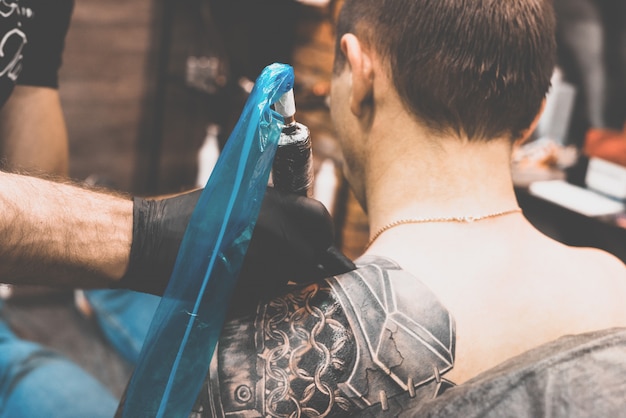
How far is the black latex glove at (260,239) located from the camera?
3.27 ft

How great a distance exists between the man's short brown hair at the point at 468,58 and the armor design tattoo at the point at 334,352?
0.36 meters

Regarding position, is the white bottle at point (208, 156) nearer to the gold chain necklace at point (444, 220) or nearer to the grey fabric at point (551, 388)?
the gold chain necklace at point (444, 220)

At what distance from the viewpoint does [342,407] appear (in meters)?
0.96

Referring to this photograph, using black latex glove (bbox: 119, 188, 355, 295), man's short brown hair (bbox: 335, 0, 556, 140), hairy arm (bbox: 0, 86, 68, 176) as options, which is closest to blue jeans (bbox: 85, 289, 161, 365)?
hairy arm (bbox: 0, 86, 68, 176)

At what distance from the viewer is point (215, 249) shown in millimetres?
915

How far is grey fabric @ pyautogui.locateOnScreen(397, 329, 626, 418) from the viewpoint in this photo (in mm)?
866

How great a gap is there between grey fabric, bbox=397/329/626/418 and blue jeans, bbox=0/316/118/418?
3.33 feet

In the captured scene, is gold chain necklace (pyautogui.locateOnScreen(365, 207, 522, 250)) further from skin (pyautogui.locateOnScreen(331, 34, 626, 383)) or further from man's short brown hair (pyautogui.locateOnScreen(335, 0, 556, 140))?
man's short brown hair (pyautogui.locateOnScreen(335, 0, 556, 140))

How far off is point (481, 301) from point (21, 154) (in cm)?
146

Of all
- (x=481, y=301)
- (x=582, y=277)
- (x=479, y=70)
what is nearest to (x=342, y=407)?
(x=481, y=301)

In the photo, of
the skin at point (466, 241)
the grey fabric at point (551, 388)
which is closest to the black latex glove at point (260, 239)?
the skin at point (466, 241)

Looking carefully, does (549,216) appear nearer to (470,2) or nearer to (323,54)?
(323,54)

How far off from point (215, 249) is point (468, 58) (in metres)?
0.60

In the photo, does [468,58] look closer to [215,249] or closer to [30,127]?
[215,249]
